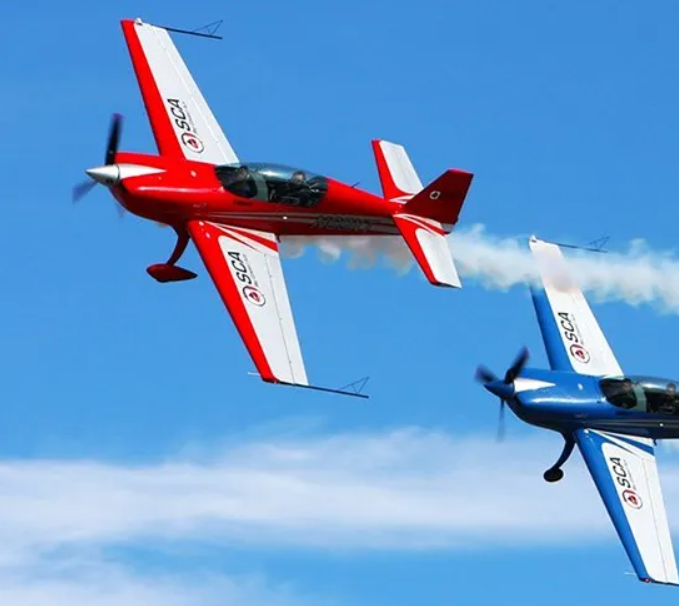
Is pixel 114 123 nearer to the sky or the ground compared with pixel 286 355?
nearer to the sky

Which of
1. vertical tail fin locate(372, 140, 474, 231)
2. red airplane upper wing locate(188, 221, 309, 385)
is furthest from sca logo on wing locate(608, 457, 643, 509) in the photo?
red airplane upper wing locate(188, 221, 309, 385)

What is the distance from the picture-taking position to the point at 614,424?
46.8m

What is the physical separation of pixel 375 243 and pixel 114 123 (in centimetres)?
613

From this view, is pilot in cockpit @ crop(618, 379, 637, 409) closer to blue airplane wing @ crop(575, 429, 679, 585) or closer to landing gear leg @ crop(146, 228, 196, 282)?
blue airplane wing @ crop(575, 429, 679, 585)

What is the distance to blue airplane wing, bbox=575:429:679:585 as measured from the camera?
44500 millimetres

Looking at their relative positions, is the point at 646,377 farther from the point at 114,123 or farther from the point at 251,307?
the point at 114,123

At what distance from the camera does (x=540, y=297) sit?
49812 mm

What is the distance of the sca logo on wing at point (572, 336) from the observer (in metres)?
48.7

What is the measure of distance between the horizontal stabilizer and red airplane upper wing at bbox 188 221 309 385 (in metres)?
2.64

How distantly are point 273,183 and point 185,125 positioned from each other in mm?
2764

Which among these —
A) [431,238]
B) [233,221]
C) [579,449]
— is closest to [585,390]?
[579,449]

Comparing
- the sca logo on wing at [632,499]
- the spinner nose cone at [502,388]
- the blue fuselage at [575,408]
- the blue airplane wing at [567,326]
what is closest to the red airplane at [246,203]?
the spinner nose cone at [502,388]

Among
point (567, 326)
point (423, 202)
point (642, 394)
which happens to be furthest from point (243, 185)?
point (642, 394)

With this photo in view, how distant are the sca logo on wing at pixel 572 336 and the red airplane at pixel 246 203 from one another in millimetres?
3174
